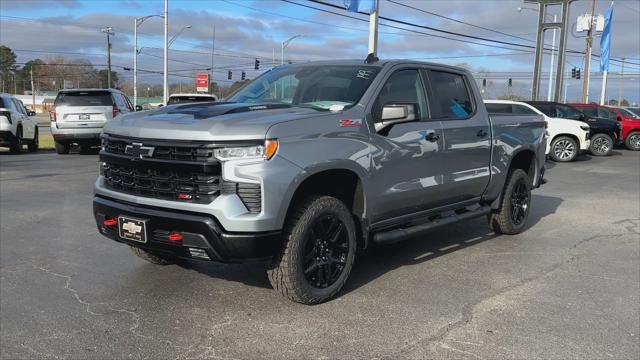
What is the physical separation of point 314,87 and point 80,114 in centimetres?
1258

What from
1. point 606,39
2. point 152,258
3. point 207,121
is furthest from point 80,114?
point 606,39

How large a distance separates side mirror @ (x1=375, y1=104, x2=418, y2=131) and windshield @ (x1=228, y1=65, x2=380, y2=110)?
280mm

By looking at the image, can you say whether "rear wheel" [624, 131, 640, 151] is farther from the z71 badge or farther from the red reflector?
the red reflector

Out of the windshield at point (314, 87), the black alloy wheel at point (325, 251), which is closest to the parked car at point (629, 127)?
the windshield at point (314, 87)

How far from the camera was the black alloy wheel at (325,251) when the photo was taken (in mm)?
4312

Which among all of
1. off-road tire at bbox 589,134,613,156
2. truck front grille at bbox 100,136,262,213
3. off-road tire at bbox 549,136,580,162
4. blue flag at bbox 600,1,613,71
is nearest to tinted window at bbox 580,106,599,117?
off-road tire at bbox 589,134,613,156

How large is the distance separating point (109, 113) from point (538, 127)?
12359 millimetres

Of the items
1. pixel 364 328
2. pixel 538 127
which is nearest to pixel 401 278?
pixel 364 328

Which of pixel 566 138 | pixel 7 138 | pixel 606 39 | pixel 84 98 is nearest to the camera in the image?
pixel 7 138

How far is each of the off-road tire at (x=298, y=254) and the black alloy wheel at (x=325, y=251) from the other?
2.0 inches

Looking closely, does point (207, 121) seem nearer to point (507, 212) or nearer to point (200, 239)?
point (200, 239)

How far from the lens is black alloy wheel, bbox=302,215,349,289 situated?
4312 millimetres

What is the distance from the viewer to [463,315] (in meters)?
4.29

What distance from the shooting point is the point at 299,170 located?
13.2 feet
